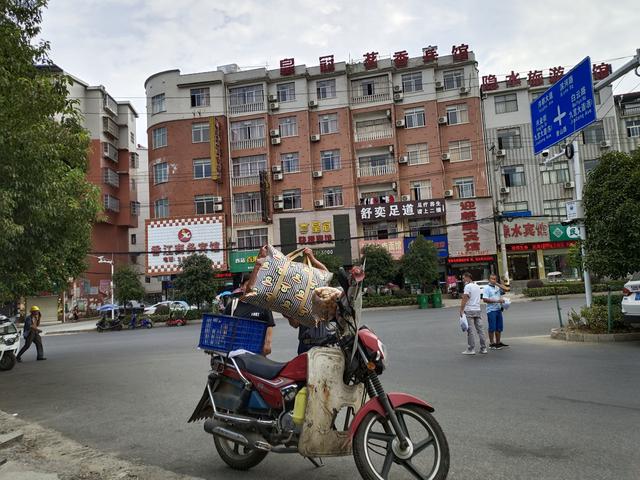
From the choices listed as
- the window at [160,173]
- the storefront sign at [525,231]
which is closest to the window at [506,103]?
the storefront sign at [525,231]

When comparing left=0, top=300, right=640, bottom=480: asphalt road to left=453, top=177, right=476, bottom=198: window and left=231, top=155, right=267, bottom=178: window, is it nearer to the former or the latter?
left=453, top=177, right=476, bottom=198: window

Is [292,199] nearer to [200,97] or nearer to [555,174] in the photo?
[200,97]

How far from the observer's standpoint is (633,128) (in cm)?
3944

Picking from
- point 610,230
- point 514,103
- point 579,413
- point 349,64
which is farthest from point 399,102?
point 579,413

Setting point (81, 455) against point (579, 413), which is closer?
point (81, 455)

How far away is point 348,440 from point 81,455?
292cm

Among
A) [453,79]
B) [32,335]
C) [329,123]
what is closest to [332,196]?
[329,123]

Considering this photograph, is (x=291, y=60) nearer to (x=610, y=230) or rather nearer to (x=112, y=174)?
(x=112, y=174)

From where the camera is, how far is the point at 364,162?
3991cm

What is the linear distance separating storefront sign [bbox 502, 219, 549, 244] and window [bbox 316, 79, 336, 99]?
53.6 ft

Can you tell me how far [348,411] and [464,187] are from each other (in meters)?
36.5

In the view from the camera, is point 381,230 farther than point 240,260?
No

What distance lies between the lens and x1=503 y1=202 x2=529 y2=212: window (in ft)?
128

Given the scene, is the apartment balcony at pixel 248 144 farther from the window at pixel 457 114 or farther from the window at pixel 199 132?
the window at pixel 457 114
